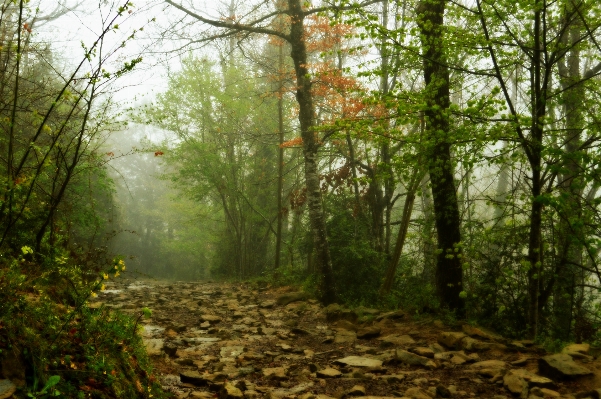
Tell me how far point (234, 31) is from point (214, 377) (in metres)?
8.37

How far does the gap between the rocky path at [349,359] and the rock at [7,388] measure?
5.72 ft

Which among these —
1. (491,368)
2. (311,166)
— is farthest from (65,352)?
(311,166)

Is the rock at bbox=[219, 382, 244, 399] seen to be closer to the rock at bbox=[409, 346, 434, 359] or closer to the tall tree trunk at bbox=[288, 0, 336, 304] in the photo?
the rock at bbox=[409, 346, 434, 359]

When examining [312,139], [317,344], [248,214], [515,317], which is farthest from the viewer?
[248,214]

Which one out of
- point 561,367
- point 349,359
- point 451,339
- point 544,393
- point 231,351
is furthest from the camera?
point 231,351

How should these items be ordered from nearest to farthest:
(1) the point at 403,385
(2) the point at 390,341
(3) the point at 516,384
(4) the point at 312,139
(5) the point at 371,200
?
(3) the point at 516,384 → (1) the point at 403,385 → (2) the point at 390,341 → (4) the point at 312,139 → (5) the point at 371,200

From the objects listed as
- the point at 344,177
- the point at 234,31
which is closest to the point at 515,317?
the point at 344,177

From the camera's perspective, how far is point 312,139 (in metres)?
10.6

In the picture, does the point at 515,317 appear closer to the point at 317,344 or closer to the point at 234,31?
the point at 317,344

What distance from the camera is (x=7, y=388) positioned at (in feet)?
9.00

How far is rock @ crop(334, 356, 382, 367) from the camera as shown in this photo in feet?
17.6

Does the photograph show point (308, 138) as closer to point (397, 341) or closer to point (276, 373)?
point (397, 341)

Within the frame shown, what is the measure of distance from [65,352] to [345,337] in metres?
4.58

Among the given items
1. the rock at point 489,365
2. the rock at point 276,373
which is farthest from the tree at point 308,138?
the rock at point 489,365
